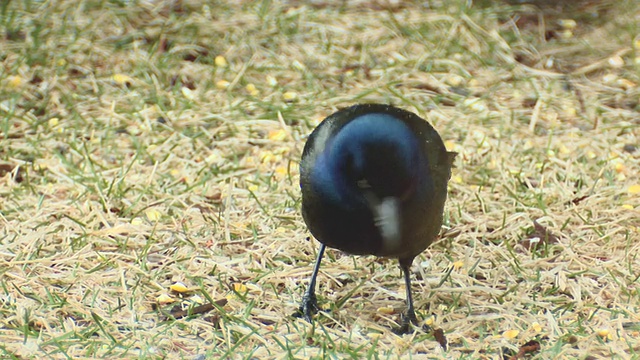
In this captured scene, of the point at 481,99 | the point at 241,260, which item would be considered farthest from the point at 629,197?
the point at 241,260

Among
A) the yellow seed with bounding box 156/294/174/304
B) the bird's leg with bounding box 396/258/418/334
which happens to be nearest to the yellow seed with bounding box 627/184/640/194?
the bird's leg with bounding box 396/258/418/334

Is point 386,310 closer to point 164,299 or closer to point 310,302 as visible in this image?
point 310,302

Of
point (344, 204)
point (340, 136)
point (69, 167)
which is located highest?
point (340, 136)

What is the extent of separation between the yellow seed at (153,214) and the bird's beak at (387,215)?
1.66 meters

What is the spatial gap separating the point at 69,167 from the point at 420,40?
9.36 feet

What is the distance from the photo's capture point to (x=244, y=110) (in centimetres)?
603

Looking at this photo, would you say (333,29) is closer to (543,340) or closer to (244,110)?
(244,110)

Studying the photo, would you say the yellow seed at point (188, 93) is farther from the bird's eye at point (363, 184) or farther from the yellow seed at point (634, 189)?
the bird's eye at point (363, 184)

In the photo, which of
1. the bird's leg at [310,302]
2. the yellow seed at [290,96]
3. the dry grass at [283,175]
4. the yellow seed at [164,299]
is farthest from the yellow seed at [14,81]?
the bird's leg at [310,302]

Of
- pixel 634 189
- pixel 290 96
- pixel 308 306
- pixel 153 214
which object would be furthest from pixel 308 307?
pixel 290 96

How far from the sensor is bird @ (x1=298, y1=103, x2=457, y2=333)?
3.34 m

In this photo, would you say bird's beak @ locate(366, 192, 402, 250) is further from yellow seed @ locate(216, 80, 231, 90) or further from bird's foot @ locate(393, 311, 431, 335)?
yellow seed @ locate(216, 80, 231, 90)

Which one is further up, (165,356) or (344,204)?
(344,204)

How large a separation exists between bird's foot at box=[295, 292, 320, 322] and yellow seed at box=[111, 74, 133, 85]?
110 inches
